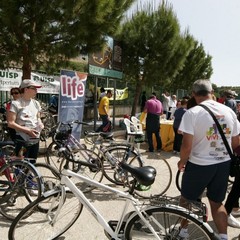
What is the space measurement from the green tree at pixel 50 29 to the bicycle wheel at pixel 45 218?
5148mm

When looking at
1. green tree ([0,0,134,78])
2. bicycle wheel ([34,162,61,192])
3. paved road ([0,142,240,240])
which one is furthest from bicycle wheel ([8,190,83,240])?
green tree ([0,0,134,78])

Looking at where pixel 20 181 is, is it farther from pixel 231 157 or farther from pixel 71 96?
pixel 71 96

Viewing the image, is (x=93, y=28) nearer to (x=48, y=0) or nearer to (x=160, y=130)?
(x=48, y=0)

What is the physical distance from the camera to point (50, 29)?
25.4 feet

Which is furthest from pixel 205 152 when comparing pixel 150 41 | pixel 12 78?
pixel 150 41

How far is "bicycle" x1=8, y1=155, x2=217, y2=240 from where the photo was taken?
2559 mm

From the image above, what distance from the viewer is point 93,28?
8234 millimetres

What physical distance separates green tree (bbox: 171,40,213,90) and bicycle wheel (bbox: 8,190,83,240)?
20866mm

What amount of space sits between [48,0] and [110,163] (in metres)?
4.49

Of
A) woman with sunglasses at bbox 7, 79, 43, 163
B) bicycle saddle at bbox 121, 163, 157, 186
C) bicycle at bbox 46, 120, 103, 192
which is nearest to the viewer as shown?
bicycle saddle at bbox 121, 163, 157, 186

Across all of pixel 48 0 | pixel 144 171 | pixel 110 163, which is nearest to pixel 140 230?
pixel 144 171

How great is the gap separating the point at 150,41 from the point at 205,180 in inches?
480

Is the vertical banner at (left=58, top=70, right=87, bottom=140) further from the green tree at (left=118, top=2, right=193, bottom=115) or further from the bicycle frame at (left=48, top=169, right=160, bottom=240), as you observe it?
the green tree at (left=118, top=2, right=193, bottom=115)

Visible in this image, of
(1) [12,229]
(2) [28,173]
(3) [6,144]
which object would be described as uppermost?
(3) [6,144]
